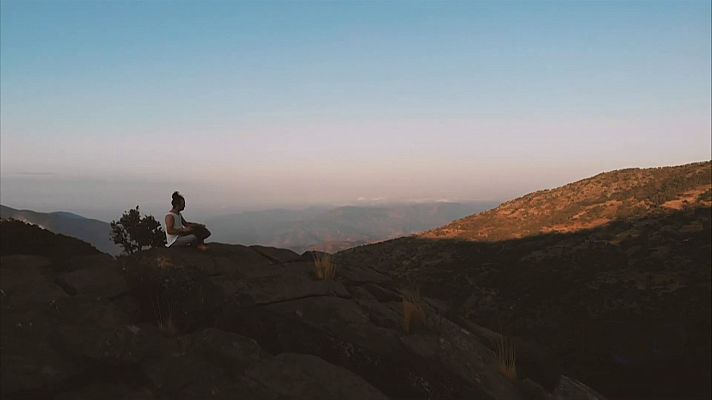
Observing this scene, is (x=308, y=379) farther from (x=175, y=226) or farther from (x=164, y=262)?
(x=175, y=226)

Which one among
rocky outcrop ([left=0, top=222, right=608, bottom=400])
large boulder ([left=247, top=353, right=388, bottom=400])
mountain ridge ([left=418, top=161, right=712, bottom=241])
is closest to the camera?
rocky outcrop ([left=0, top=222, right=608, bottom=400])

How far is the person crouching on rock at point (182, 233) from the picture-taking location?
36.8 feet

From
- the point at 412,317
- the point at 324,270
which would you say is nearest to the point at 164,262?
the point at 324,270

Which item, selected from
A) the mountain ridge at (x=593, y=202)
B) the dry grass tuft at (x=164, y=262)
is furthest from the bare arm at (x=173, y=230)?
the mountain ridge at (x=593, y=202)

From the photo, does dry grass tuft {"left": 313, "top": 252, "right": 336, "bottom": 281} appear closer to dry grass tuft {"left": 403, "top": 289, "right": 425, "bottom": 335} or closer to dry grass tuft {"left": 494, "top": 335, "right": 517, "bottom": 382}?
dry grass tuft {"left": 403, "top": 289, "right": 425, "bottom": 335}

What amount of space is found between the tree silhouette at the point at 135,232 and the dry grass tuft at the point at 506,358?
33.4 feet

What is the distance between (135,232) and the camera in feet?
42.5

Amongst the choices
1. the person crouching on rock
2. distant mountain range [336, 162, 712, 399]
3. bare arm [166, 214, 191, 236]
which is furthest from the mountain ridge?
bare arm [166, 214, 191, 236]

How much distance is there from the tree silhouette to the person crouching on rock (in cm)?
190

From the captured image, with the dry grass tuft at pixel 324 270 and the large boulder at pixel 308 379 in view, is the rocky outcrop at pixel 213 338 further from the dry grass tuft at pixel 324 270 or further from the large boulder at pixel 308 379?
the dry grass tuft at pixel 324 270

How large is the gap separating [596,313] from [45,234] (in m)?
31.3

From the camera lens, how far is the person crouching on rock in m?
11.2

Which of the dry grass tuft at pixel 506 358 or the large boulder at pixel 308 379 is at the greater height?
the large boulder at pixel 308 379

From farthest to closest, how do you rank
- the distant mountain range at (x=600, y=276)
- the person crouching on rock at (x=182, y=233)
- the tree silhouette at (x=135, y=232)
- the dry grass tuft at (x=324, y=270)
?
the distant mountain range at (x=600, y=276) < the tree silhouette at (x=135, y=232) < the person crouching on rock at (x=182, y=233) < the dry grass tuft at (x=324, y=270)
